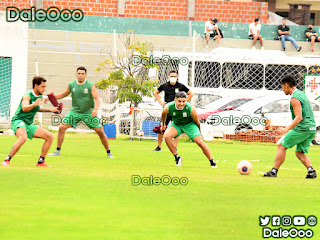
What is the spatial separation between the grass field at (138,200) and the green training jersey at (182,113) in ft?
3.04

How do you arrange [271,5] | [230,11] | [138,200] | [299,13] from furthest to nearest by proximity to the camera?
[299,13] < [271,5] < [230,11] < [138,200]

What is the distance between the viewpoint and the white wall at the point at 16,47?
29.1m

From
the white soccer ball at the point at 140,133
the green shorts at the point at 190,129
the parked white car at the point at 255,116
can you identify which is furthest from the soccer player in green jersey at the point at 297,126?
the parked white car at the point at 255,116

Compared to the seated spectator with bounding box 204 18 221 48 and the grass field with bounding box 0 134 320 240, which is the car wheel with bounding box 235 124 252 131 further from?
the grass field with bounding box 0 134 320 240

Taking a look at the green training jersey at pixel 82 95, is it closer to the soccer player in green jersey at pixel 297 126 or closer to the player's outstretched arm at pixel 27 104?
the player's outstretched arm at pixel 27 104

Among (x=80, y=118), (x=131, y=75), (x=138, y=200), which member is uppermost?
(x=131, y=75)

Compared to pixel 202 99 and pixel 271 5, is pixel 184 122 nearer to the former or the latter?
pixel 202 99

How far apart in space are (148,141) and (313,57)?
844cm

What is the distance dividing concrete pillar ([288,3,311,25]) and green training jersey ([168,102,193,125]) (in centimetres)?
3084

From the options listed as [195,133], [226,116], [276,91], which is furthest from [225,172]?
[276,91]

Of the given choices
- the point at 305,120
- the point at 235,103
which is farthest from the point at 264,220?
the point at 235,103

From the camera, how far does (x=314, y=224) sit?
7.41 m

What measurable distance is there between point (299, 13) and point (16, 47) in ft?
67.1

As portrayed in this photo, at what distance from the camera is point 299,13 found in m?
43.5
